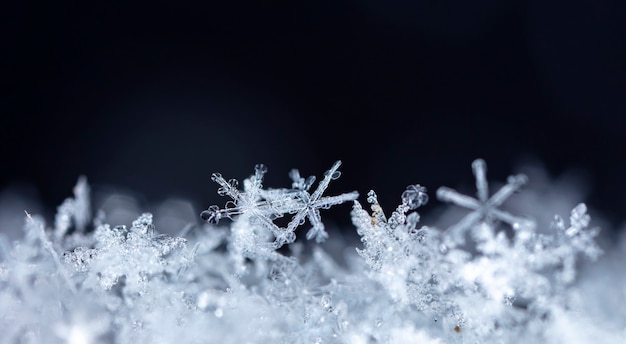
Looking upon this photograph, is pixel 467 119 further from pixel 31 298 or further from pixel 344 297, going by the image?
pixel 31 298

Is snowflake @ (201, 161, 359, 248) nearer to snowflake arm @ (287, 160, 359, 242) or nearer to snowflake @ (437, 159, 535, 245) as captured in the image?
snowflake arm @ (287, 160, 359, 242)

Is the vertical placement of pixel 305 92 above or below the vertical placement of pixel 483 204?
above

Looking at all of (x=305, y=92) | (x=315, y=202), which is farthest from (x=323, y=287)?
(x=305, y=92)

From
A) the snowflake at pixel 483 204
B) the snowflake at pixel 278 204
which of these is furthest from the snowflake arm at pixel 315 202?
the snowflake at pixel 483 204

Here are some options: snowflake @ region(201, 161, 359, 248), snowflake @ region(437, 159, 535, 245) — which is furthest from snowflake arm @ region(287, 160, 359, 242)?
snowflake @ region(437, 159, 535, 245)

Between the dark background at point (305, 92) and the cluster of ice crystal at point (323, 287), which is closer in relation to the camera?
the cluster of ice crystal at point (323, 287)

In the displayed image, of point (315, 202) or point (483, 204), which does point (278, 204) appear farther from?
point (483, 204)

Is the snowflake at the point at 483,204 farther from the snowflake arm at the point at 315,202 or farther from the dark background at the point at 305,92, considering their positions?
the dark background at the point at 305,92
